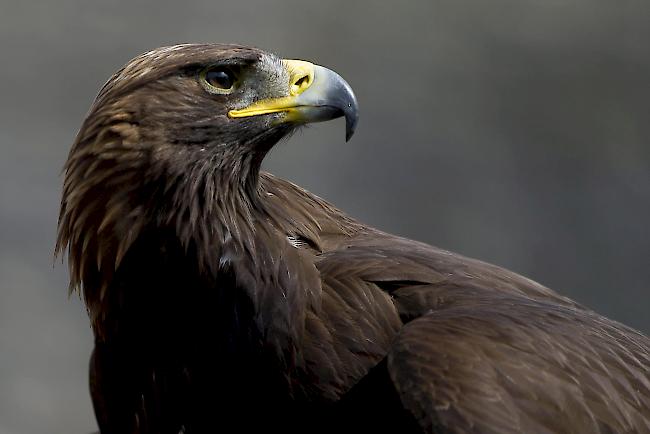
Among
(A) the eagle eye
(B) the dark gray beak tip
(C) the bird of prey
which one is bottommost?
(C) the bird of prey

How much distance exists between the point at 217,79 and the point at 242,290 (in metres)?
0.30

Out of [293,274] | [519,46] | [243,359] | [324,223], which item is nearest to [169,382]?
[243,359]

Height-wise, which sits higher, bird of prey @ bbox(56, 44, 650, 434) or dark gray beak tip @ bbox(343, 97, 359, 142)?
dark gray beak tip @ bbox(343, 97, 359, 142)

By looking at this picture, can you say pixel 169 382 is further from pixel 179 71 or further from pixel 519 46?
pixel 519 46

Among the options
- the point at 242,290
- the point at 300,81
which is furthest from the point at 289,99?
the point at 242,290

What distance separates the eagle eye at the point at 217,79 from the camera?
1614 millimetres

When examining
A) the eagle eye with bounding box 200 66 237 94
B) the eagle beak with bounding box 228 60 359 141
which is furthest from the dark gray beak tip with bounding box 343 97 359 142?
the eagle eye with bounding box 200 66 237 94

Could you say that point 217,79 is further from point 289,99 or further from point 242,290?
point 242,290

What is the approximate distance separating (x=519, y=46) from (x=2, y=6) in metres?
1.78

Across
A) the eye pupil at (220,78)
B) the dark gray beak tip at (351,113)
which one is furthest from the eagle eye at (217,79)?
the dark gray beak tip at (351,113)

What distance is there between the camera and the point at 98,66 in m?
3.88

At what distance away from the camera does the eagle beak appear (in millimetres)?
1613

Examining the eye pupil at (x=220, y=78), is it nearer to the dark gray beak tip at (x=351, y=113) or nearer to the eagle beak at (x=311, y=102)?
the eagle beak at (x=311, y=102)

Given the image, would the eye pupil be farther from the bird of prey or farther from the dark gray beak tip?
the dark gray beak tip
